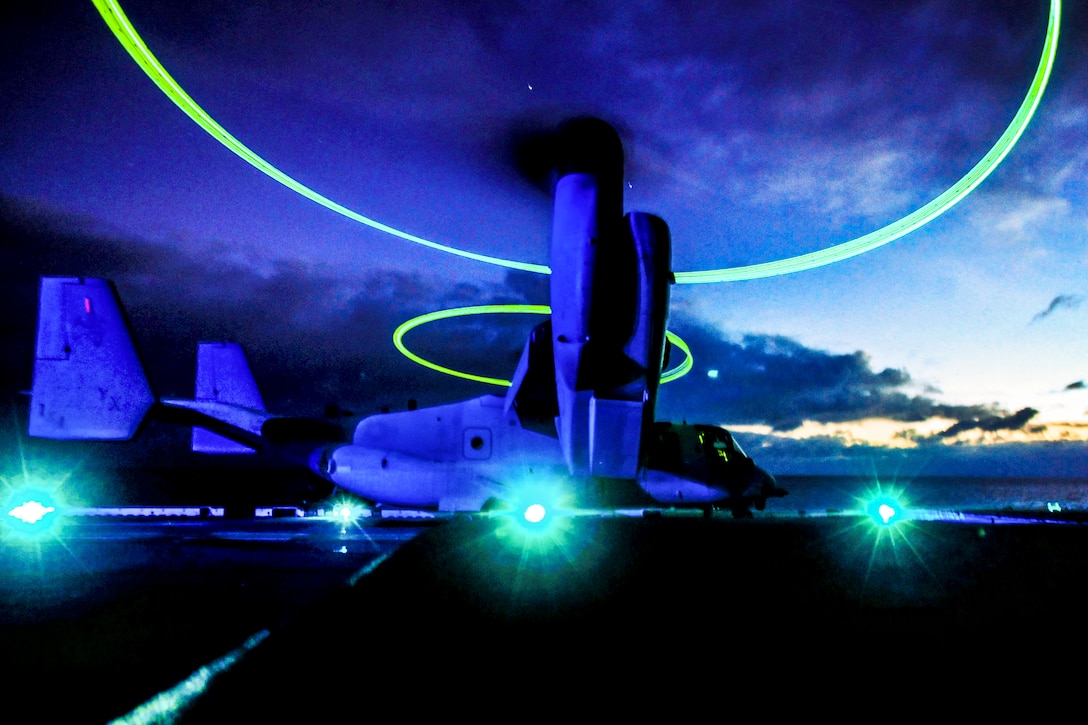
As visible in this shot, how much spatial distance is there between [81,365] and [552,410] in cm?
1381

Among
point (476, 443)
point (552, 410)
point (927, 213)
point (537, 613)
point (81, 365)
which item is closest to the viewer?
point (537, 613)

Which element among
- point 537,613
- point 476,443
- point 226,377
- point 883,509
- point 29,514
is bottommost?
point 29,514

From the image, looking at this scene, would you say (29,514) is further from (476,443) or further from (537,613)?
(537,613)

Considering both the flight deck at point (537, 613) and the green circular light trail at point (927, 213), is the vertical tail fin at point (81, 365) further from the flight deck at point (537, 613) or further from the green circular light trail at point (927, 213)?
the green circular light trail at point (927, 213)

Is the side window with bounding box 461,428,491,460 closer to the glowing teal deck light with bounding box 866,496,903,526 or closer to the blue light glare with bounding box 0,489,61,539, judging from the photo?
the blue light glare with bounding box 0,489,61,539

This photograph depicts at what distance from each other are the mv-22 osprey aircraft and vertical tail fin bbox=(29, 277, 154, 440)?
0.12 ft

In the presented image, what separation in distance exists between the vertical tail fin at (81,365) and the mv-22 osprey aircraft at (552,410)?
35mm

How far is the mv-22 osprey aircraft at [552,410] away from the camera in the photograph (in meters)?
11.3

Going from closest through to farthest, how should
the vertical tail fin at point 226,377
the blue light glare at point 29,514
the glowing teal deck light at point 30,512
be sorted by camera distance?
the blue light glare at point 29,514 < the glowing teal deck light at point 30,512 < the vertical tail fin at point 226,377

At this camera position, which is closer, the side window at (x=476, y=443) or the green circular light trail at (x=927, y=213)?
the green circular light trail at (x=927, y=213)

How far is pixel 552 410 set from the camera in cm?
1606

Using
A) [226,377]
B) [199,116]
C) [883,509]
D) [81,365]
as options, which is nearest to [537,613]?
[883,509]

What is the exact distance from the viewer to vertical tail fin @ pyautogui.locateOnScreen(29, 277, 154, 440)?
1477cm

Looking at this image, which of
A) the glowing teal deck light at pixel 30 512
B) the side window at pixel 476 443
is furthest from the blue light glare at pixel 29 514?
the side window at pixel 476 443
